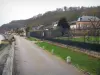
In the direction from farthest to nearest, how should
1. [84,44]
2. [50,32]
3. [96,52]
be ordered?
[50,32] < [84,44] < [96,52]

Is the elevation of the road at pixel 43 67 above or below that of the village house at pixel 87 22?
below

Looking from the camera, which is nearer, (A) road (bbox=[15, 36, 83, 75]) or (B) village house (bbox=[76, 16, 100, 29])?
(A) road (bbox=[15, 36, 83, 75])

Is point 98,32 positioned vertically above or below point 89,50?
above

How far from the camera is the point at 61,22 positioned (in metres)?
82.1

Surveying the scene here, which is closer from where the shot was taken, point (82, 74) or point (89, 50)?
point (82, 74)

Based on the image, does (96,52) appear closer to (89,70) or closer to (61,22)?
(89,70)

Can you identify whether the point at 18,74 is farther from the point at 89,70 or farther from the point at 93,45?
the point at 93,45

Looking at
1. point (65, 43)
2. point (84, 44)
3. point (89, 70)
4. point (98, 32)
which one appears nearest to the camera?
point (89, 70)

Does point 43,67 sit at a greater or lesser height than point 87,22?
lesser

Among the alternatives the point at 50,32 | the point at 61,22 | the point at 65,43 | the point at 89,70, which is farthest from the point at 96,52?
the point at 61,22

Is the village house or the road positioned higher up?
the village house

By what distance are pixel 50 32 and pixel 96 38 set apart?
3882 centimetres

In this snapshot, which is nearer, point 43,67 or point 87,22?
point 43,67

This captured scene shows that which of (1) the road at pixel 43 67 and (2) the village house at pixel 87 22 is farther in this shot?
(2) the village house at pixel 87 22
